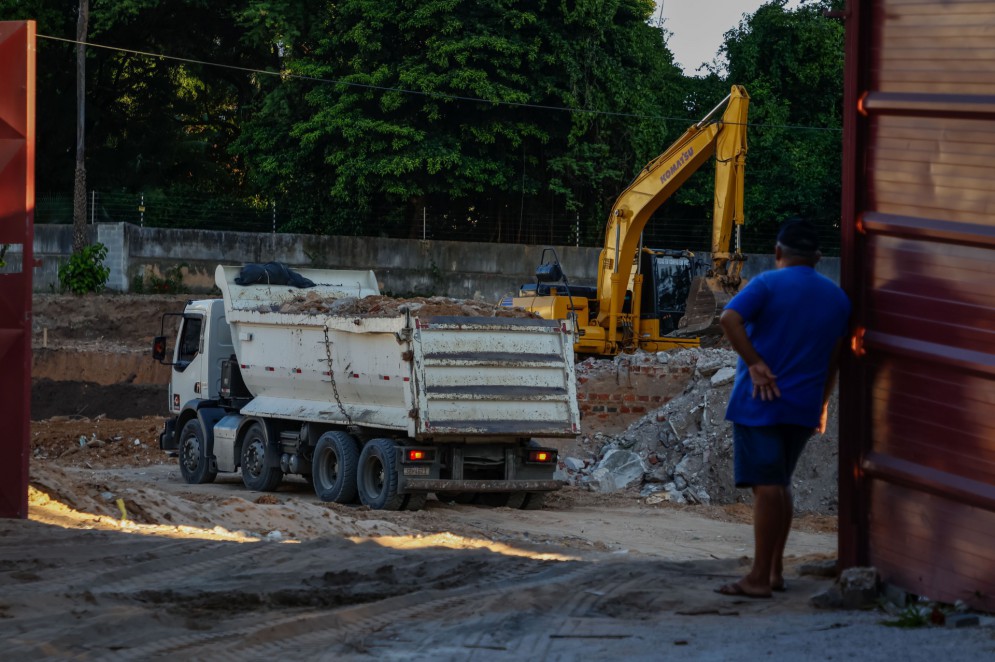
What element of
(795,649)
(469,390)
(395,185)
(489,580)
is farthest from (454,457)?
(395,185)

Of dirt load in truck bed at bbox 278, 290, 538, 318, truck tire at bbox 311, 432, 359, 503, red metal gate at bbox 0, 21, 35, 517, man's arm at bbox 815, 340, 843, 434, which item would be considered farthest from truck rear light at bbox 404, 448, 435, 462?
man's arm at bbox 815, 340, 843, 434

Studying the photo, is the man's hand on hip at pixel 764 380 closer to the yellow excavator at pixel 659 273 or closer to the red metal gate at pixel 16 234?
the red metal gate at pixel 16 234

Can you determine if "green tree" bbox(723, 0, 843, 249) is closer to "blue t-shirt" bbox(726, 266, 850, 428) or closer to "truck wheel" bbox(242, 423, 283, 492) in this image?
"truck wheel" bbox(242, 423, 283, 492)

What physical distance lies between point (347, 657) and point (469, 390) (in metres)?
8.84

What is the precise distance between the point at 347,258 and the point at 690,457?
18.1 meters

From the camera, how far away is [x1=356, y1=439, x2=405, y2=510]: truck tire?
48.1ft

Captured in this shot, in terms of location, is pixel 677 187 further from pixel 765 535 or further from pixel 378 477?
pixel 765 535

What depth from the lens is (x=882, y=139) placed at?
620cm

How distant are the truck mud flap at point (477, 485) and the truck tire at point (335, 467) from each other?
3.72ft

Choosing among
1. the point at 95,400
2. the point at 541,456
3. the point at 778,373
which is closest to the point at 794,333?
the point at 778,373

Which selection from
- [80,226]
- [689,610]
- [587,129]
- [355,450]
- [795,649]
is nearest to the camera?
[795,649]

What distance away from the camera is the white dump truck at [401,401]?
1427 cm

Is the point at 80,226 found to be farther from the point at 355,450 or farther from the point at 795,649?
the point at 795,649

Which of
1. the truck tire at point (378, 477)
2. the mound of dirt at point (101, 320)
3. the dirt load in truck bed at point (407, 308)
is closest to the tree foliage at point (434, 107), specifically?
the mound of dirt at point (101, 320)
